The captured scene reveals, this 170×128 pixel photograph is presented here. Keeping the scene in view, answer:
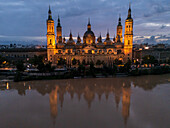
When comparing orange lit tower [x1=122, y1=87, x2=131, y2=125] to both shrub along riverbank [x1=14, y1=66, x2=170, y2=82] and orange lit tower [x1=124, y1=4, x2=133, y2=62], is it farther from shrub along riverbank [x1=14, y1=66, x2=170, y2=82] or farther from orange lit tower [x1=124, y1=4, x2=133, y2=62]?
orange lit tower [x1=124, y1=4, x2=133, y2=62]

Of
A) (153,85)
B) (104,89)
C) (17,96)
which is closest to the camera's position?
(17,96)

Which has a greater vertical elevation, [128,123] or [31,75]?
[31,75]

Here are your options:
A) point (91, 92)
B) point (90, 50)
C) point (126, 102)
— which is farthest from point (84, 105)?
point (90, 50)

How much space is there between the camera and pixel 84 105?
44.2 ft

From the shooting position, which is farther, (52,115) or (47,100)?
(47,100)

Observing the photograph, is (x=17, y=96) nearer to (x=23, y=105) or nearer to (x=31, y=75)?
(x=23, y=105)

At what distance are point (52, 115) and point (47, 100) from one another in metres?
3.55

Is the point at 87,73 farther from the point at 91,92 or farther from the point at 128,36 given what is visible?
the point at 128,36

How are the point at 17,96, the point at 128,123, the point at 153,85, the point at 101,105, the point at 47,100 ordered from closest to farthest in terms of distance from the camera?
the point at 128,123 → the point at 101,105 → the point at 47,100 → the point at 17,96 → the point at 153,85

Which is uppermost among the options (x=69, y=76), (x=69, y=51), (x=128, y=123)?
(x=69, y=51)

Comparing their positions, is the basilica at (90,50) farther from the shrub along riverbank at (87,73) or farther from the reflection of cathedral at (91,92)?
the reflection of cathedral at (91,92)

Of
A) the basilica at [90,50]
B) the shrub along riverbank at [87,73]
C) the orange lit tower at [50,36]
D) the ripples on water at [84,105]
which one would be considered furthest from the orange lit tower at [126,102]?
the orange lit tower at [50,36]

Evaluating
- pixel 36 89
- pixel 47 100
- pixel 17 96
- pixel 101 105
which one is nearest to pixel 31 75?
pixel 36 89

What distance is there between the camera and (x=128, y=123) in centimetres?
1030
